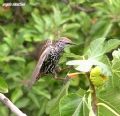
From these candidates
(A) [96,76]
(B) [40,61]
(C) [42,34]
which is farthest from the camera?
(C) [42,34]

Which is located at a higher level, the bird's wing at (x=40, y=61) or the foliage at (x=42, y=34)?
the bird's wing at (x=40, y=61)

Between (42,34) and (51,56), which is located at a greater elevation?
(51,56)

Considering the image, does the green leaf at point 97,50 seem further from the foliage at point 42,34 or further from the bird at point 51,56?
the foliage at point 42,34

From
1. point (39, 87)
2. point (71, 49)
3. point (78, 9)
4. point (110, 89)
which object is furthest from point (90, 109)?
point (78, 9)

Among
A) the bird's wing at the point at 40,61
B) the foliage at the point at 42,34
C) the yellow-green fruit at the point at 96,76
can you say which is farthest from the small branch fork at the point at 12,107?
the foliage at the point at 42,34

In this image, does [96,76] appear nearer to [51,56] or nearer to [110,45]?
[110,45]

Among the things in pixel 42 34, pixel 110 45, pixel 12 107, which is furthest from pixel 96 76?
pixel 42 34

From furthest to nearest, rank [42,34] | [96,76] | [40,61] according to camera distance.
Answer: [42,34], [40,61], [96,76]

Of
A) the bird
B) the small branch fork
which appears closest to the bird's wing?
the bird
